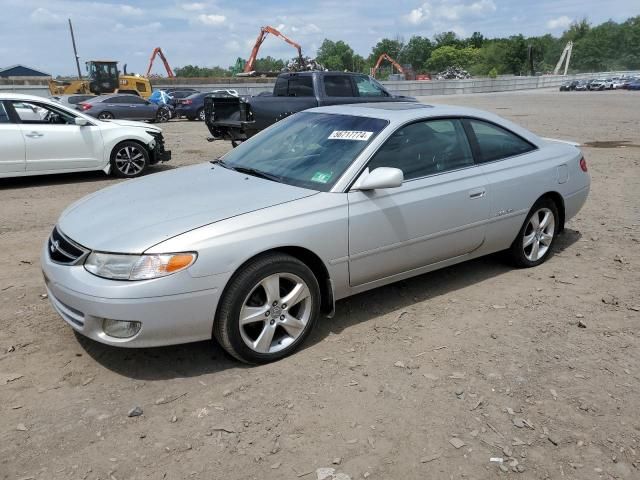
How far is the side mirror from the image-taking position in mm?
3588

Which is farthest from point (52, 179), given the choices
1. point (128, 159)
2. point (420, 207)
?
point (420, 207)

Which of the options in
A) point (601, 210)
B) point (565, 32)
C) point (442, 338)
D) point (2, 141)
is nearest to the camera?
point (442, 338)

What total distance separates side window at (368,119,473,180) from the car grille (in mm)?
1956

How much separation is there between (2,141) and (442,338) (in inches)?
306

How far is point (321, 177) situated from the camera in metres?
3.78

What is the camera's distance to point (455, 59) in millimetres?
132125

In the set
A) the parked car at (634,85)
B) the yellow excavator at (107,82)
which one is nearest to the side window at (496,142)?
the yellow excavator at (107,82)

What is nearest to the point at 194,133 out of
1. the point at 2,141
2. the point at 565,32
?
the point at 2,141

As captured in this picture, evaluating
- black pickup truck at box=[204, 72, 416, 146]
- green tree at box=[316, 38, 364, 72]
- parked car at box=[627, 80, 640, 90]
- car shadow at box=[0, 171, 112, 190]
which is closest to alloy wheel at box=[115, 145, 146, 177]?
car shadow at box=[0, 171, 112, 190]

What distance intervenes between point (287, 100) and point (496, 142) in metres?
7.56

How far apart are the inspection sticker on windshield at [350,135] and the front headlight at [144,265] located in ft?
5.23

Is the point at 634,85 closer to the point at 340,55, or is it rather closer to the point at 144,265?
the point at 144,265

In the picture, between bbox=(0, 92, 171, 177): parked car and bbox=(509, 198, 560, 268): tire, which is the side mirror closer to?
bbox=(509, 198, 560, 268): tire

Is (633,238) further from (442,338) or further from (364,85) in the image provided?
(364,85)
